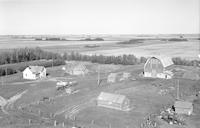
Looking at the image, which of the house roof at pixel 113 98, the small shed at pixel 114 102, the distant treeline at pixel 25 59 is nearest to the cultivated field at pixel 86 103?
the small shed at pixel 114 102

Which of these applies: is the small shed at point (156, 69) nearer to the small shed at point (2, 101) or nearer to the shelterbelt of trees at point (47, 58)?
the small shed at point (2, 101)

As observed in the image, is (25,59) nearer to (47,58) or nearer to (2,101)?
(47,58)

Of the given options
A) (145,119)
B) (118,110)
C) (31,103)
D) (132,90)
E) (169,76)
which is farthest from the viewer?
(169,76)

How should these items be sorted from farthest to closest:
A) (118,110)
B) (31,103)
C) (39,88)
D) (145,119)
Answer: (39,88) → (31,103) → (118,110) → (145,119)

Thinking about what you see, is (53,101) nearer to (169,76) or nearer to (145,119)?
(145,119)

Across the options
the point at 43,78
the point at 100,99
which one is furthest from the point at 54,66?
the point at 100,99
